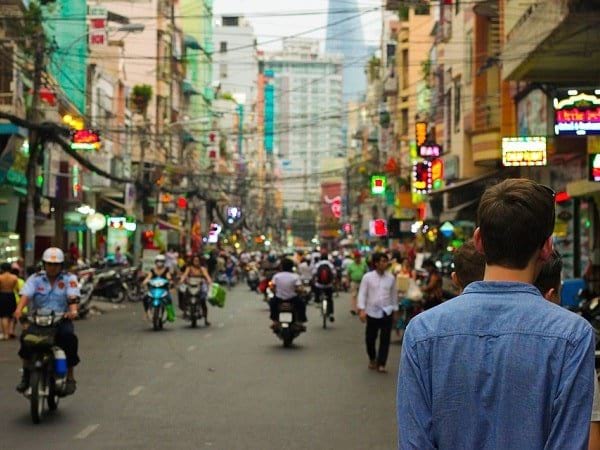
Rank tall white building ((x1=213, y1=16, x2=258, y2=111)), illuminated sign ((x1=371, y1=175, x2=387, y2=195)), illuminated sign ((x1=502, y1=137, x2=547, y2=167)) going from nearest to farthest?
illuminated sign ((x1=502, y1=137, x2=547, y2=167))
illuminated sign ((x1=371, y1=175, x2=387, y2=195))
tall white building ((x1=213, y1=16, x2=258, y2=111))

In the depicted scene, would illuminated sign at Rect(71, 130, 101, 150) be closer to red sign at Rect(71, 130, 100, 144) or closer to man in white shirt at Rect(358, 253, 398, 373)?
red sign at Rect(71, 130, 100, 144)

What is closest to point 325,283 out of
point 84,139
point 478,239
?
point 84,139

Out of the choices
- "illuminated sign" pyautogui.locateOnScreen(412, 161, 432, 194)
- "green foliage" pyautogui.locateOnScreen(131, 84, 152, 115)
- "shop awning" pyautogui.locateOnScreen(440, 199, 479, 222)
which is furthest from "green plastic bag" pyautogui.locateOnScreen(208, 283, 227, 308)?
"green foliage" pyautogui.locateOnScreen(131, 84, 152, 115)

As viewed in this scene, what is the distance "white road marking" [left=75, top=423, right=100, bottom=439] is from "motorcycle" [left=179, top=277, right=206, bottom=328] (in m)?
14.9

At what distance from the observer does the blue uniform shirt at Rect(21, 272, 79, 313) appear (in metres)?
12.8

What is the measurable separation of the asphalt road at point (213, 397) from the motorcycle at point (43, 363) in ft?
0.78

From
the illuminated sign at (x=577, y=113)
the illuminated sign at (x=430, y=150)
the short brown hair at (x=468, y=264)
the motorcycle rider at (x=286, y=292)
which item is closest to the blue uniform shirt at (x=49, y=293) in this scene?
the short brown hair at (x=468, y=264)

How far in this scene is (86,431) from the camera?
11.5m

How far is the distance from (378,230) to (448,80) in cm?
2257

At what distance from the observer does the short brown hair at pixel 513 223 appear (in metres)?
3.52

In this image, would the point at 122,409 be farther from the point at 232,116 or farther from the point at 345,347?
the point at 232,116

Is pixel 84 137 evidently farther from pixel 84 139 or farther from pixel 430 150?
pixel 430 150

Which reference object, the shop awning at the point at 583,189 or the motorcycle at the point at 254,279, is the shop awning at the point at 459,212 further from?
the shop awning at the point at 583,189

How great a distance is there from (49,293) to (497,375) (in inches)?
389
